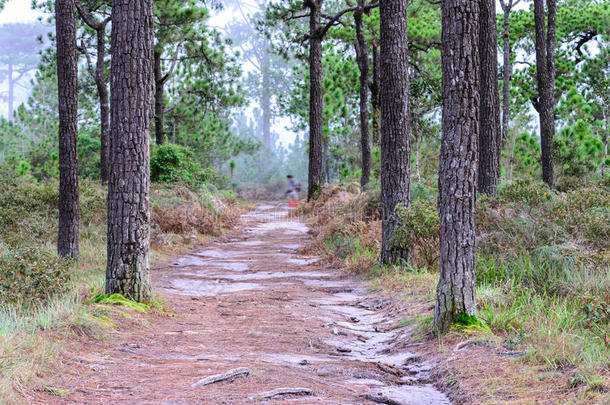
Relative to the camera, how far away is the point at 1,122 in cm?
3856

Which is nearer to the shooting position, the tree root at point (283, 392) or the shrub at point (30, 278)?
the tree root at point (283, 392)

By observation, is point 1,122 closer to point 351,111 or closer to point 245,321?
point 351,111

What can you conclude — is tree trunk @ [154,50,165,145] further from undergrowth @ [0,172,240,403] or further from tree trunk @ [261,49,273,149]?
tree trunk @ [261,49,273,149]

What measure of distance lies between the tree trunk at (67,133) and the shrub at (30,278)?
97.0 inches

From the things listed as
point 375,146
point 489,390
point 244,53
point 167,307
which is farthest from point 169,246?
point 244,53

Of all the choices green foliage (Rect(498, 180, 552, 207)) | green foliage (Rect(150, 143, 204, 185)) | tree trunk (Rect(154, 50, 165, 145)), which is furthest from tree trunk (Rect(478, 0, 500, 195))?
tree trunk (Rect(154, 50, 165, 145))

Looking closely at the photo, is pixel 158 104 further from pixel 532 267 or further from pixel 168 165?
pixel 532 267

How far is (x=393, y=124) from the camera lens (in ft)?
29.8

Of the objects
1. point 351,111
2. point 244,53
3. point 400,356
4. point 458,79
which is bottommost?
point 400,356

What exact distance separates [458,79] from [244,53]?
274 ft

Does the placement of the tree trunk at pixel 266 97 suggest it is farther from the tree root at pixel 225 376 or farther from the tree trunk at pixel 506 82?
the tree root at pixel 225 376

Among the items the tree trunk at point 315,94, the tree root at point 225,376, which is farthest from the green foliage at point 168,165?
the tree root at point 225,376

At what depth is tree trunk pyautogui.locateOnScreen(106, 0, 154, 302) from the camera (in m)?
6.16

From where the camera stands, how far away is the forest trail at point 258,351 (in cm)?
356
